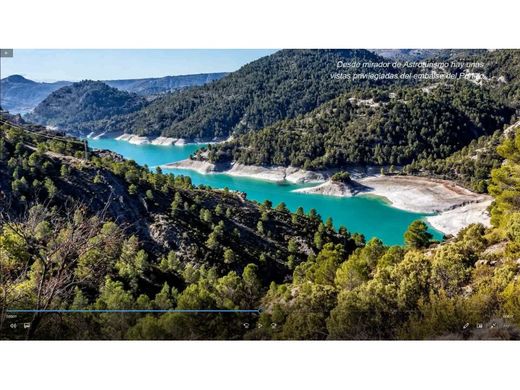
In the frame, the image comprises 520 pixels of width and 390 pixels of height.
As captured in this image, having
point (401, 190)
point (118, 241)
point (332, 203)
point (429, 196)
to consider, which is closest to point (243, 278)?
point (118, 241)

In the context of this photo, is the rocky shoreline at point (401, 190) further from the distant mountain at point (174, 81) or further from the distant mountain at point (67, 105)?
the distant mountain at point (67, 105)

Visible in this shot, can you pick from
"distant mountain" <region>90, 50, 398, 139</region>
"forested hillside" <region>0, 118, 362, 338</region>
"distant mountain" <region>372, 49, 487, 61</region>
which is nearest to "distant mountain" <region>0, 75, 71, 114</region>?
"forested hillside" <region>0, 118, 362, 338</region>

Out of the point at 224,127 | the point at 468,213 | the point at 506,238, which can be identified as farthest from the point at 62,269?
the point at 224,127

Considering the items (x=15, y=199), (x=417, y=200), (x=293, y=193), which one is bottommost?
(x=293, y=193)

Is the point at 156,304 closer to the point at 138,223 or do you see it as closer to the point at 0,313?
the point at 0,313

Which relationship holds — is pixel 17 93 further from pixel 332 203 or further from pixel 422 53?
pixel 332 203

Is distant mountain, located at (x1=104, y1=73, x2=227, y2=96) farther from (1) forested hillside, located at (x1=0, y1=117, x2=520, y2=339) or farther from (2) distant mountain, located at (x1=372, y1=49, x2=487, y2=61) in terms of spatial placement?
(2) distant mountain, located at (x1=372, y1=49, x2=487, y2=61)
